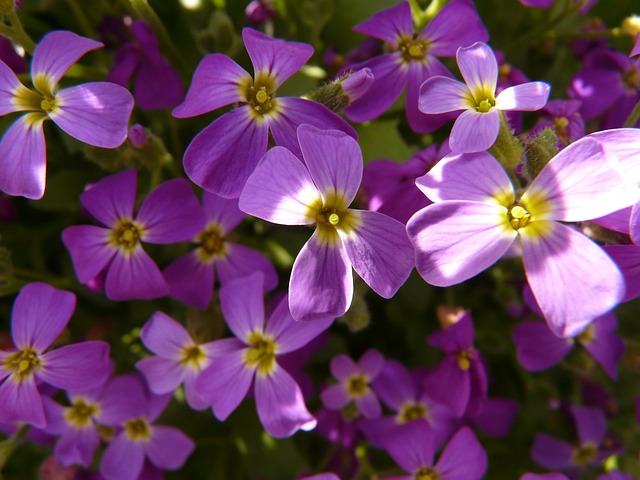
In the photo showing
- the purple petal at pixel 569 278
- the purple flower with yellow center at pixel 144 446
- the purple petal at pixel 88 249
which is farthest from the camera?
the purple flower with yellow center at pixel 144 446

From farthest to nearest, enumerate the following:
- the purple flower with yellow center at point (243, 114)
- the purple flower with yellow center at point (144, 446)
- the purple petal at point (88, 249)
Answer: the purple flower with yellow center at point (144, 446) → the purple petal at point (88, 249) → the purple flower with yellow center at point (243, 114)

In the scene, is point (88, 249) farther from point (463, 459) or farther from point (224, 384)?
point (463, 459)

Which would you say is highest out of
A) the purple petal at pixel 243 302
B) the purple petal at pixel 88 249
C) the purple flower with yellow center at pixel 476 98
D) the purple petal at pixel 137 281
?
the purple flower with yellow center at pixel 476 98

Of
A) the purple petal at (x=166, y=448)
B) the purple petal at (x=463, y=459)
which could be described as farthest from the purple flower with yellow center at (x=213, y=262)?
the purple petal at (x=463, y=459)

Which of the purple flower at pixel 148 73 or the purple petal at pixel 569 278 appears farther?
the purple flower at pixel 148 73

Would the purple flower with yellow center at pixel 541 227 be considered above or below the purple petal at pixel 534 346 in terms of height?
above

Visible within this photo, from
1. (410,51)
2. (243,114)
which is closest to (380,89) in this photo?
(410,51)

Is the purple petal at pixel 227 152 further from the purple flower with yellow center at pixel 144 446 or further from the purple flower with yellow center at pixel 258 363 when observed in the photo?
the purple flower with yellow center at pixel 144 446

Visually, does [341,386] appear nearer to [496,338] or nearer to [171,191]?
[496,338]

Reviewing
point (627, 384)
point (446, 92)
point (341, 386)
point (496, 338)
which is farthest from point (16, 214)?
point (627, 384)
